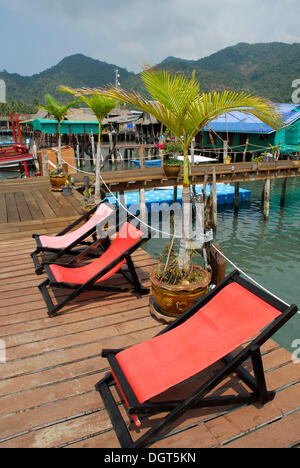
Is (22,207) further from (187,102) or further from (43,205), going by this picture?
(187,102)

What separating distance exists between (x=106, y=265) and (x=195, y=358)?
6.33 feet

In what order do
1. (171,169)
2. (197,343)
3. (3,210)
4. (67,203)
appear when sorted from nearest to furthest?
1. (197,343)
2. (3,210)
3. (67,203)
4. (171,169)

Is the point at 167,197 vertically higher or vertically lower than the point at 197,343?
lower

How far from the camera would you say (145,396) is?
221 cm

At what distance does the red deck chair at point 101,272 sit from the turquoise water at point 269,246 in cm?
477

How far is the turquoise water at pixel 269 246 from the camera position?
31.7ft

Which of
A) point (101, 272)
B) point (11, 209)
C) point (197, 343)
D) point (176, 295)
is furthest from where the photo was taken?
point (11, 209)

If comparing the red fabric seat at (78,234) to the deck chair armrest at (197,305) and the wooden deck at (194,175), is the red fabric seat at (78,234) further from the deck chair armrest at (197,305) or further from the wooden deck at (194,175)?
the wooden deck at (194,175)

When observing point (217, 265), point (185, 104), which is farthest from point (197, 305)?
point (185, 104)

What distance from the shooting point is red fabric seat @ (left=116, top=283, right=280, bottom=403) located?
2346 millimetres

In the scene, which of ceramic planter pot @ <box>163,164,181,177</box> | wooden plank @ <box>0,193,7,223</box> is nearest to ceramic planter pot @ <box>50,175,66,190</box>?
wooden plank @ <box>0,193,7,223</box>

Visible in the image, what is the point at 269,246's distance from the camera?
44.6 feet

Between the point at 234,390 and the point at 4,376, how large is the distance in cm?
200

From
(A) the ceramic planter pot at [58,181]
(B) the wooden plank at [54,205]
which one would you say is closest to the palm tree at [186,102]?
(B) the wooden plank at [54,205]
